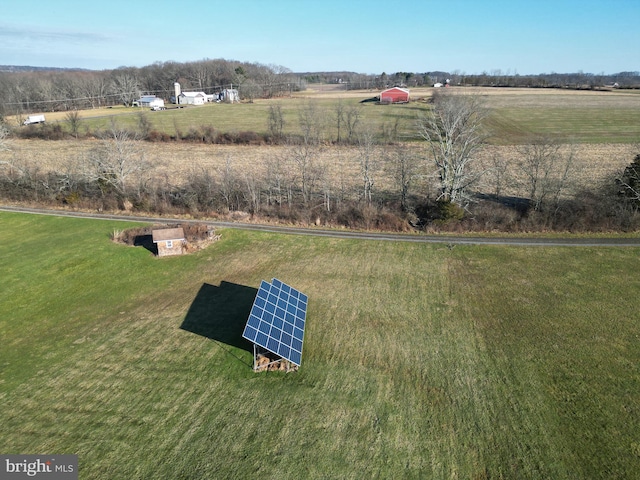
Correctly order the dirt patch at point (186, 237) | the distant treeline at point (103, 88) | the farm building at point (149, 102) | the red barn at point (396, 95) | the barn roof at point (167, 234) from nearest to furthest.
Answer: the barn roof at point (167, 234) → the dirt patch at point (186, 237) → the red barn at point (396, 95) → the distant treeline at point (103, 88) → the farm building at point (149, 102)

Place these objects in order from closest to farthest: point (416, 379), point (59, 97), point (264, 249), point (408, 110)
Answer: point (416, 379)
point (264, 249)
point (408, 110)
point (59, 97)

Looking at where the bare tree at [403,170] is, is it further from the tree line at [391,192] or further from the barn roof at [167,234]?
the barn roof at [167,234]

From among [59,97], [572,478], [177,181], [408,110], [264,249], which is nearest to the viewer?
[572,478]

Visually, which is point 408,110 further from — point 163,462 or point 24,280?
point 163,462

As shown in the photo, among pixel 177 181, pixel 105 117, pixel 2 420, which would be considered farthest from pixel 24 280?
pixel 105 117

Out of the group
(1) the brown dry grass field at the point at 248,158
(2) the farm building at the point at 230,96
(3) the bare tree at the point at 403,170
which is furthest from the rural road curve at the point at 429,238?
(2) the farm building at the point at 230,96

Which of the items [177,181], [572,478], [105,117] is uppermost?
[105,117]

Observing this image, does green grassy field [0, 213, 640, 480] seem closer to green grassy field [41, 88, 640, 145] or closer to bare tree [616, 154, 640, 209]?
bare tree [616, 154, 640, 209]
